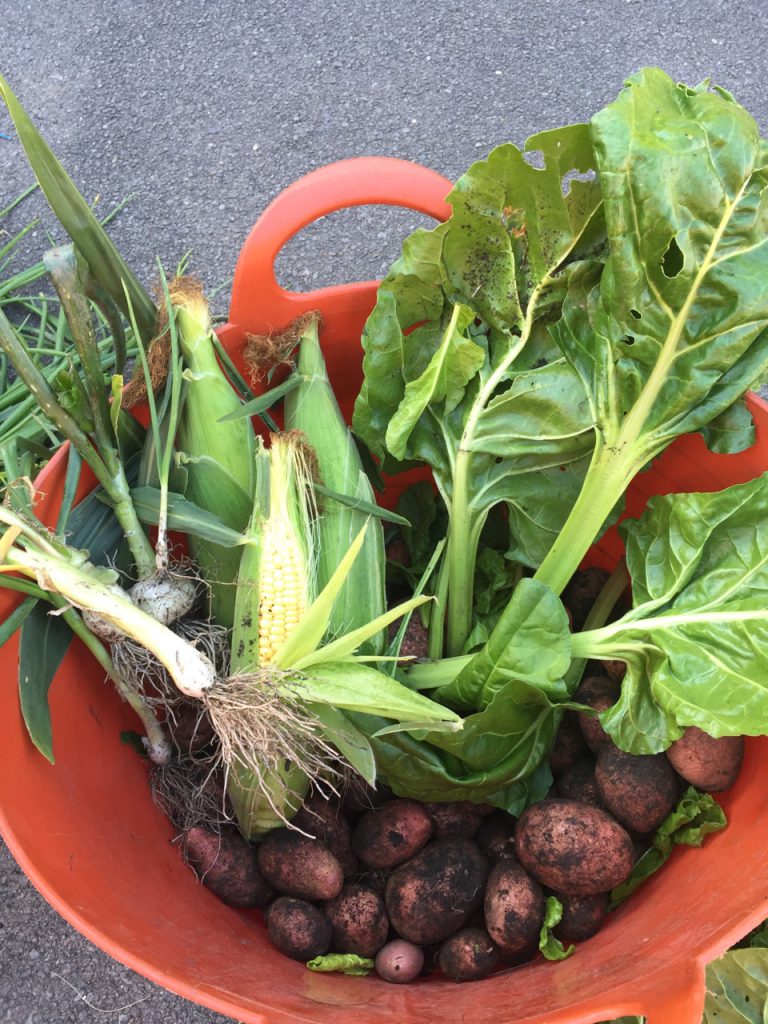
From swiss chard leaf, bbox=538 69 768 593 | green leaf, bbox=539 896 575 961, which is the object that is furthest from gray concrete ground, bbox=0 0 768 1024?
green leaf, bbox=539 896 575 961

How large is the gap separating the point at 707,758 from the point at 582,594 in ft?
1.05

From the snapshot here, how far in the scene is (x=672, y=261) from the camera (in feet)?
3.27

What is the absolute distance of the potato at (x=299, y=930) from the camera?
1.09 meters

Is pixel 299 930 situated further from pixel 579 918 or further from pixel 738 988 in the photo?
pixel 738 988

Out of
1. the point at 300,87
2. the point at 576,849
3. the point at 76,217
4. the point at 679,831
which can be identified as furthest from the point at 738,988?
the point at 300,87

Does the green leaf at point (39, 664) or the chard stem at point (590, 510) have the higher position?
the green leaf at point (39, 664)

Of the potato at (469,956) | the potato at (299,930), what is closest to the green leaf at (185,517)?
the potato at (299,930)

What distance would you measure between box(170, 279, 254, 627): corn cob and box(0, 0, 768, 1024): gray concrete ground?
740 mm

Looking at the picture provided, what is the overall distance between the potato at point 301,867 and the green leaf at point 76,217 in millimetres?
727

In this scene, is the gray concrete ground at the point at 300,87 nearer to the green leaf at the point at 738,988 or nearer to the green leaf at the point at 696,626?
the green leaf at the point at 696,626

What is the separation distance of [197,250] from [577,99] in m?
0.96

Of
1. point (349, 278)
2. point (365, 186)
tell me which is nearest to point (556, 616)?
point (365, 186)

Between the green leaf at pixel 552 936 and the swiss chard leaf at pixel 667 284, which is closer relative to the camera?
the swiss chard leaf at pixel 667 284

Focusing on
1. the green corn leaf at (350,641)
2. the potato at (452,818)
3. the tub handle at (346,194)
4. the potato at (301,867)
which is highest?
the tub handle at (346,194)
